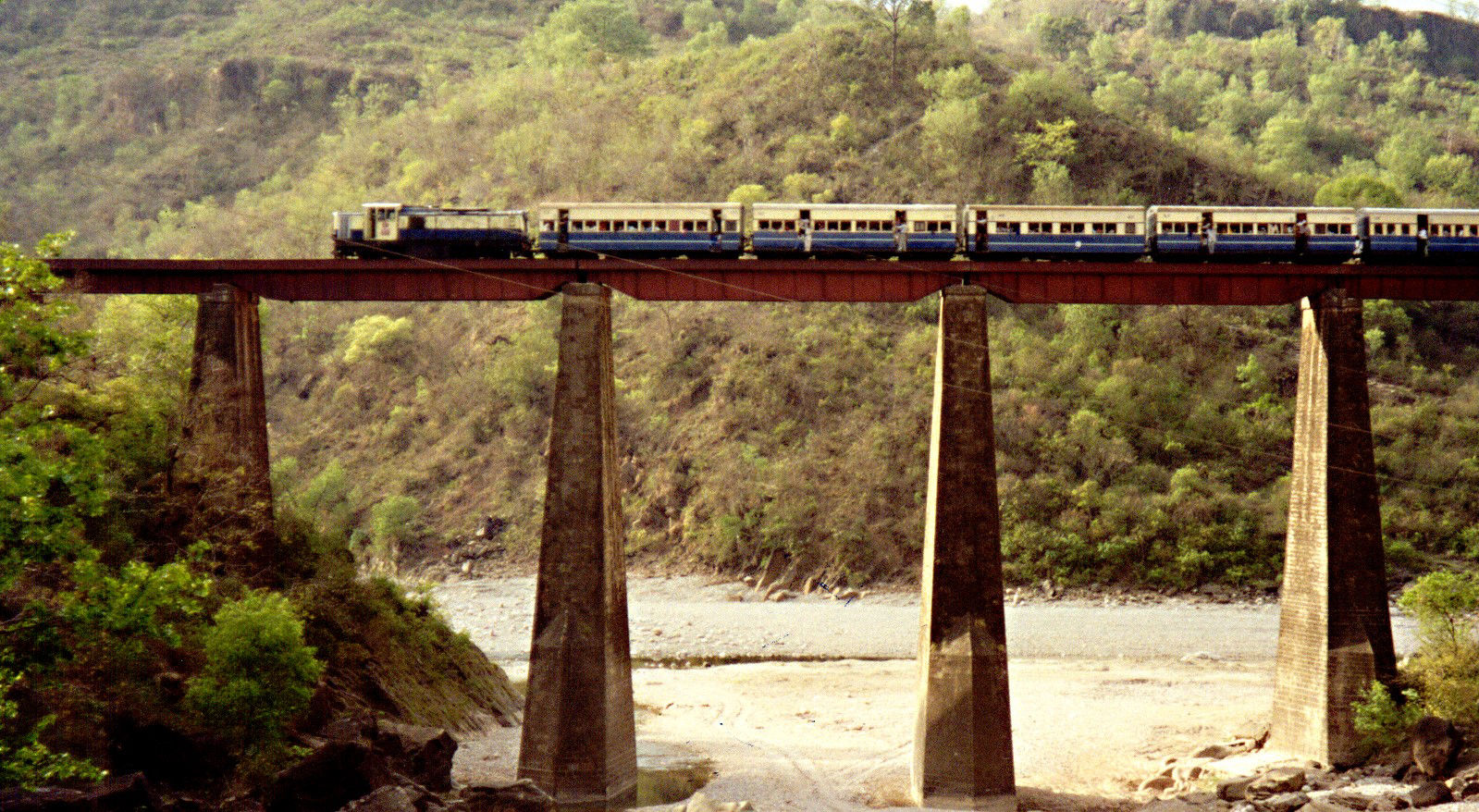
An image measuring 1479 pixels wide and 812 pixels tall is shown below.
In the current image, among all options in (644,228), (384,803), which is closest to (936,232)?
(644,228)

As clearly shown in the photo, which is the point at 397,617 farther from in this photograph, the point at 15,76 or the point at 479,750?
the point at 15,76

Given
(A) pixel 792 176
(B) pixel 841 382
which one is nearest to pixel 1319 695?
(B) pixel 841 382

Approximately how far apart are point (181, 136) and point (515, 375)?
68325 millimetres

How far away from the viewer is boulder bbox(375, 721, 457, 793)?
33.4 m

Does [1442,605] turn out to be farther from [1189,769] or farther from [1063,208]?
[1063,208]

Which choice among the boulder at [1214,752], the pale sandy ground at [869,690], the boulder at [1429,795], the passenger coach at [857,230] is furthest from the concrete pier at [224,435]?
the boulder at [1429,795]

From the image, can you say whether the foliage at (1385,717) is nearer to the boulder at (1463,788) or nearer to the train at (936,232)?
the boulder at (1463,788)

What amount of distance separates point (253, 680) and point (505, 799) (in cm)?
659

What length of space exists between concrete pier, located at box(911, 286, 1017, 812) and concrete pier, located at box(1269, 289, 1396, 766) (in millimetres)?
8669

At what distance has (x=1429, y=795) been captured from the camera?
31.6 m

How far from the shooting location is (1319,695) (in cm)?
3628

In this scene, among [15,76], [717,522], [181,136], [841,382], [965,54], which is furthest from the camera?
[15,76]

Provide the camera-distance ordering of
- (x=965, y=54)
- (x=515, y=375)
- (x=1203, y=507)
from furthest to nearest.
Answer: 1. (x=965, y=54)
2. (x=515, y=375)
3. (x=1203, y=507)

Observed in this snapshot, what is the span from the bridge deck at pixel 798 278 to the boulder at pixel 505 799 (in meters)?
13.2
